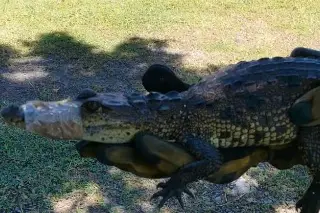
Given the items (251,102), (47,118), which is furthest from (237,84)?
(47,118)

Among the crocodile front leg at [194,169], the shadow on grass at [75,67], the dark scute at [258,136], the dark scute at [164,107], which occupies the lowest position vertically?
the shadow on grass at [75,67]

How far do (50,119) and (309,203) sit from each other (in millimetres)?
988

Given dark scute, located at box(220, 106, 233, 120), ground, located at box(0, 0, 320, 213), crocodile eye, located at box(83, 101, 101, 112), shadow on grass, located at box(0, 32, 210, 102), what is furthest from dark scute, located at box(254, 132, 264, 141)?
shadow on grass, located at box(0, 32, 210, 102)

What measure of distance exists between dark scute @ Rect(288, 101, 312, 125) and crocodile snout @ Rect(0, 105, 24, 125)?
→ 2.80ft

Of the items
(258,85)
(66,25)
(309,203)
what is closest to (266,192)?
(309,203)

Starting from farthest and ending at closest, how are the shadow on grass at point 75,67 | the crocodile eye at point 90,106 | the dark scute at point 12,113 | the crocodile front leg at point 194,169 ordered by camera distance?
the shadow on grass at point 75,67 < the crocodile front leg at point 194,169 < the crocodile eye at point 90,106 < the dark scute at point 12,113

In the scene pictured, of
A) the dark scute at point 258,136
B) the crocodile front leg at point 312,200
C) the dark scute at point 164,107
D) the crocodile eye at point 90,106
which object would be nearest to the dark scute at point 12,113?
the crocodile eye at point 90,106

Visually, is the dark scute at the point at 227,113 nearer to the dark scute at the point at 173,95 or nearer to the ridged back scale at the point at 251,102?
the ridged back scale at the point at 251,102

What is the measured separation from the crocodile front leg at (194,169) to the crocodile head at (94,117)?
0.12 metres

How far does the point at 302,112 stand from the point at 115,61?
368 cm

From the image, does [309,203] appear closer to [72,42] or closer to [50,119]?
[50,119]

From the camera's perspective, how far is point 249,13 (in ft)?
20.7

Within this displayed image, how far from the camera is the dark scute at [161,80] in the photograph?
1.96m

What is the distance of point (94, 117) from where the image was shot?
1.66m
